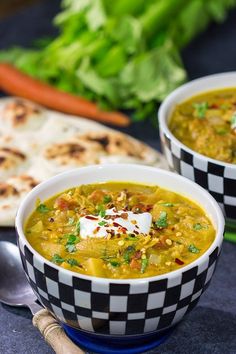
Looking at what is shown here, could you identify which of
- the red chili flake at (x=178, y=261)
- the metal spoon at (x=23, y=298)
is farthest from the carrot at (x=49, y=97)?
the red chili flake at (x=178, y=261)

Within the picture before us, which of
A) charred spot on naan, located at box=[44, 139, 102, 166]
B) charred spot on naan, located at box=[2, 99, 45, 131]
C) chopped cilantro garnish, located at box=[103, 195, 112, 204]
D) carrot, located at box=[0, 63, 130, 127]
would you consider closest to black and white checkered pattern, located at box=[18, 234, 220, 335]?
chopped cilantro garnish, located at box=[103, 195, 112, 204]

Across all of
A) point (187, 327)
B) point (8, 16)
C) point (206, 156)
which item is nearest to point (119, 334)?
point (187, 327)

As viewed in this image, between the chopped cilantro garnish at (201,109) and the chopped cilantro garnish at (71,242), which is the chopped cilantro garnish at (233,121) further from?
the chopped cilantro garnish at (71,242)

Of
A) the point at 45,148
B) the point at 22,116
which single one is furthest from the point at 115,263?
the point at 22,116

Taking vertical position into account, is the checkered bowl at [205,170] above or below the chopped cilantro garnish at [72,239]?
below

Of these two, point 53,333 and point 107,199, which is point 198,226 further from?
point 53,333
